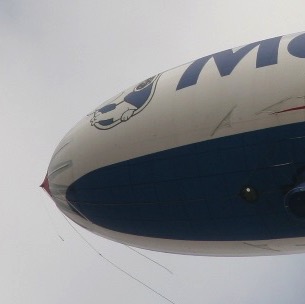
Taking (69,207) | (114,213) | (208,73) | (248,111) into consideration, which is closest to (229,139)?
(248,111)

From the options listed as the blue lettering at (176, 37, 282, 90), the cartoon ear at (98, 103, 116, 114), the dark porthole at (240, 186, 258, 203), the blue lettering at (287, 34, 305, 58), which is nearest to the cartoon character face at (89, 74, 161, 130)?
the cartoon ear at (98, 103, 116, 114)

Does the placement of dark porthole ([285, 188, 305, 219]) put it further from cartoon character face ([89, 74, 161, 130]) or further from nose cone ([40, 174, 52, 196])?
nose cone ([40, 174, 52, 196])

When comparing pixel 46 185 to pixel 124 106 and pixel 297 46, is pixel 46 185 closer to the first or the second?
pixel 124 106

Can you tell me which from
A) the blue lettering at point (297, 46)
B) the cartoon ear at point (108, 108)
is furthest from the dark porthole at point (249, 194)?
the cartoon ear at point (108, 108)

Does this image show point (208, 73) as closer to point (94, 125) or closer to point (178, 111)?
point (178, 111)

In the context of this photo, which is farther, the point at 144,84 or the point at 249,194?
the point at 144,84

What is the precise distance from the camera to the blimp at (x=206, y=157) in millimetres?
14219

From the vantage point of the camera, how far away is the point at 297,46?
49.0ft

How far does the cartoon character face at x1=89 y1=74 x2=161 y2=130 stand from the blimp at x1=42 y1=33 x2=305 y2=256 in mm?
42

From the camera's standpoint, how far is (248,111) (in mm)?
14375

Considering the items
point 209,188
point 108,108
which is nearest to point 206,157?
point 209,188

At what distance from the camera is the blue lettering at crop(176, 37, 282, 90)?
15023 mm

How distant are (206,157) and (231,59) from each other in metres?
2.73

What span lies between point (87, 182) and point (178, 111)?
357cm
